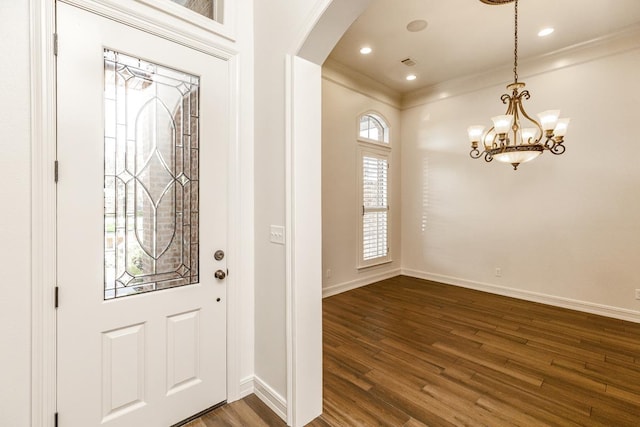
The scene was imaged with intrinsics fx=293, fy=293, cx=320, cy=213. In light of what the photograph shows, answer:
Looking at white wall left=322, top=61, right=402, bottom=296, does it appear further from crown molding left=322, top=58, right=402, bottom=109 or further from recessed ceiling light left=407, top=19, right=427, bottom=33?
recessed ceiling light left=407, top=19, right=427, bottom=33

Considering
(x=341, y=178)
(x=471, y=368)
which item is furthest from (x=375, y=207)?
(x=471, y=368)

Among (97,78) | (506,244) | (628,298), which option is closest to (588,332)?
(628,298)

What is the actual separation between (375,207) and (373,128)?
55.5 inches

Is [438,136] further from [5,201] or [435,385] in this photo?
[5,201]

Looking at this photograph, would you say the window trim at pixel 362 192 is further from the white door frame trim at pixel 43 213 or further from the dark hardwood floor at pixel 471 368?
the white door frame trim at pixel 43 213

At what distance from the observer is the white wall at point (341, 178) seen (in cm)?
432

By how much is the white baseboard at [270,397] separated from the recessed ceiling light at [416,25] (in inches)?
152

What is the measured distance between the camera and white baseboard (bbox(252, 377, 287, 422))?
187cm

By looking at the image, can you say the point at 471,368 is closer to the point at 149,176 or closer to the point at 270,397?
the point at 270,397

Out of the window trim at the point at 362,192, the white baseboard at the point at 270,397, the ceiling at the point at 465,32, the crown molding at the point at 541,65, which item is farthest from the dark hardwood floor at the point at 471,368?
the ceiling at the point at 465,32

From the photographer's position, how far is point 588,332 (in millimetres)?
3186

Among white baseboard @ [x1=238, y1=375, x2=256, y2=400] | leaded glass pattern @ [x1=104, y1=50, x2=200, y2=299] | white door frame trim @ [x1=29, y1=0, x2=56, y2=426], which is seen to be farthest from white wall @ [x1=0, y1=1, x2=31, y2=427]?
white baseboard @ [x1=238, y1=375, x2=256, y2=400]

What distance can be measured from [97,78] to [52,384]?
1527mm

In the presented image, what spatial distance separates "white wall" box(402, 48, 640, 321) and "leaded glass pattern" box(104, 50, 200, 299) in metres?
4.34
